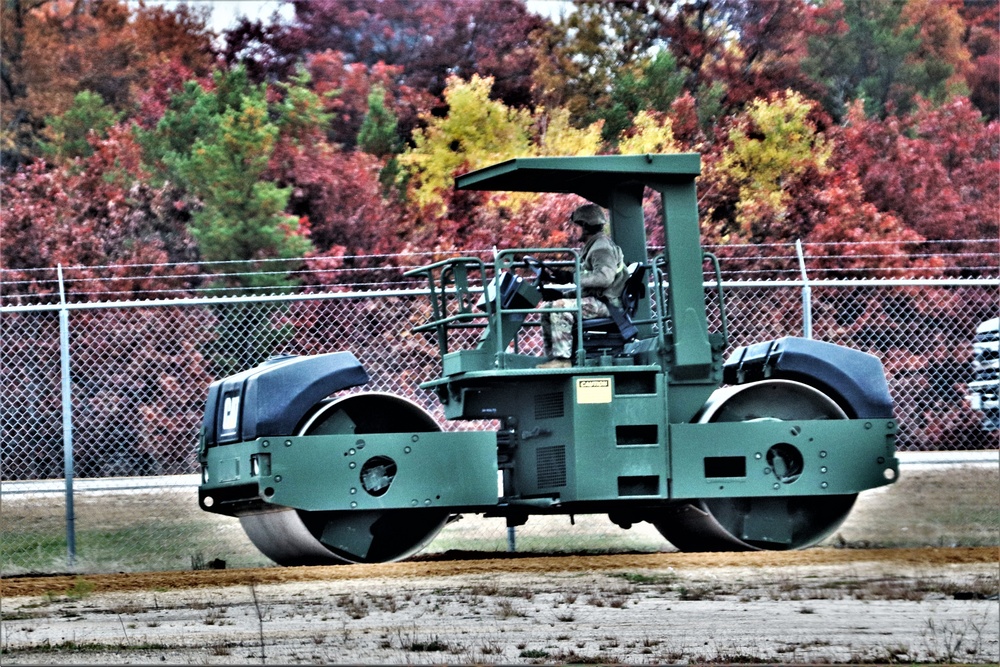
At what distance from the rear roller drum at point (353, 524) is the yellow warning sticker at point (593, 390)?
1.17 m

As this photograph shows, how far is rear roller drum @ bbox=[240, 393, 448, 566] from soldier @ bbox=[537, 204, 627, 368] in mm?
1001

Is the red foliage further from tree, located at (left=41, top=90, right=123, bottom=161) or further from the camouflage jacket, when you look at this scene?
the camouflage jacket

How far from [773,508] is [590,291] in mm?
1901

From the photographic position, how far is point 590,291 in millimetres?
10531

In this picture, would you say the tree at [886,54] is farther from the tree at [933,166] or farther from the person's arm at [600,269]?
the person's arm at [600,269]

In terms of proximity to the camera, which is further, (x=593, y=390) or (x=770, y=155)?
(x=770, y=155)

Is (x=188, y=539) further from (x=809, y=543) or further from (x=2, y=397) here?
(x=809, y=543)

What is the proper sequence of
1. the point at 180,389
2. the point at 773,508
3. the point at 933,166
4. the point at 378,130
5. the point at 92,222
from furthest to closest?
the point at 378,130 < the point at 933,166 < the point at 92,222 < the point at 180,389 < the point at 773,508

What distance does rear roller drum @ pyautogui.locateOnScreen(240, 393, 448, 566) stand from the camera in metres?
10.3

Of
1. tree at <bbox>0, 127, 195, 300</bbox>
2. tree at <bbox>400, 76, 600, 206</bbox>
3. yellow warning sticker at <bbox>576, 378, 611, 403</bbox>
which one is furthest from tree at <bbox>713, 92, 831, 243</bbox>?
yellow warning sticker at <bbox>576, 378, 611, 403</bbox>

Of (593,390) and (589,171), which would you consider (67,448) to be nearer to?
(593,390)

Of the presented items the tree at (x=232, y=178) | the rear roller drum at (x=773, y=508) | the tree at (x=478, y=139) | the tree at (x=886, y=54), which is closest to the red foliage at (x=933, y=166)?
the tree at (x=886, y=54)

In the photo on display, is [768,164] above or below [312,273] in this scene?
above

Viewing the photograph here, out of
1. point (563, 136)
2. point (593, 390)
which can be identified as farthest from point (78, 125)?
point (593, 390)
